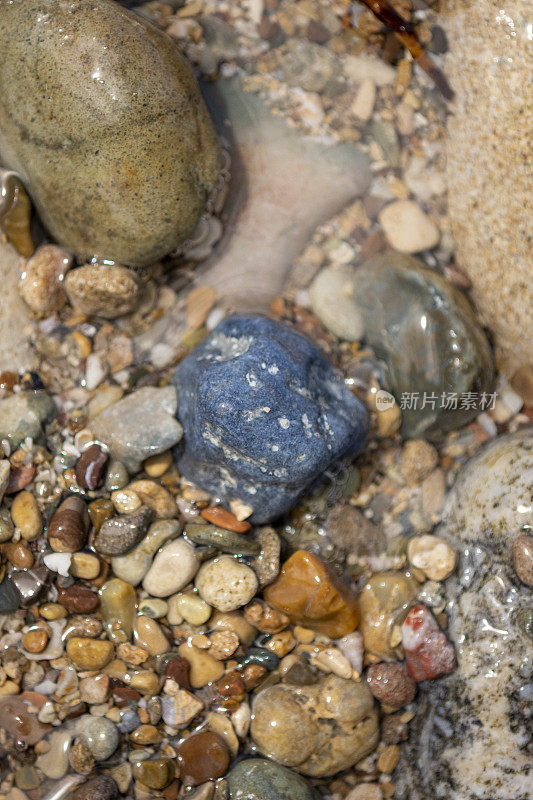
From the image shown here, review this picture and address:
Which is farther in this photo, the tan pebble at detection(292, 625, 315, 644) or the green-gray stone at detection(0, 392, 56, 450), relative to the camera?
the tan pebble at detection(292, 625, 315, 644)

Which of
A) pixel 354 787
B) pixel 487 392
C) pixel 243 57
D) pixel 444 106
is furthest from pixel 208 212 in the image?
pixel 354 787

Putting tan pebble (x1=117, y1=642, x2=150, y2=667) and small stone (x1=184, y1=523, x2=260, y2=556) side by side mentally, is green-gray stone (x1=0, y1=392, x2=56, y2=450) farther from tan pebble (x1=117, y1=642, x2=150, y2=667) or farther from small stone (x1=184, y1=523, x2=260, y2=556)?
tan pebble (x1=117, y1=642, x2=150, y2=667)

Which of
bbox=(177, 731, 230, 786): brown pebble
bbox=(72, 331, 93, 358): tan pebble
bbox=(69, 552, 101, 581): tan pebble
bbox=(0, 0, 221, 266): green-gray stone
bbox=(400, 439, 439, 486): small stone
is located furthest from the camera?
bbox=(400, 439, 439, 486): small stone

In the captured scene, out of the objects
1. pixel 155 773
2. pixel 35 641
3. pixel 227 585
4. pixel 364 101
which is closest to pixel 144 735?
pixel 155 773

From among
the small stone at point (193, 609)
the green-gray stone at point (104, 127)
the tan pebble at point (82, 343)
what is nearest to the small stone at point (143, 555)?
the small stone at point (193, 609)

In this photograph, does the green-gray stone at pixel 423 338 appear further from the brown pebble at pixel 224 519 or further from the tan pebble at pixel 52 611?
the tan pebble at pixel 52 611

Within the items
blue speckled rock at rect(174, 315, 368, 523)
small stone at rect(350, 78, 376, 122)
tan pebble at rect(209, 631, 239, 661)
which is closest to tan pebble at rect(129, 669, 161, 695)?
tan pebble at rect(209, 631, 239, 661)
